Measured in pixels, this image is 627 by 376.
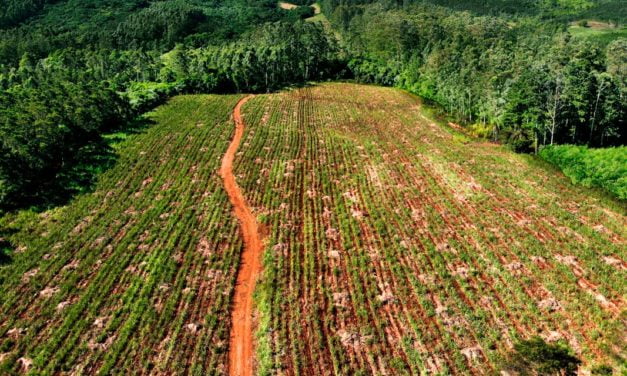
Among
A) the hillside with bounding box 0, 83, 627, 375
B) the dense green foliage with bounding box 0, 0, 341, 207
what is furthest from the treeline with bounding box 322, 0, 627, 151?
→ the dense green foliage with bounding box 0, 0, 341, 207

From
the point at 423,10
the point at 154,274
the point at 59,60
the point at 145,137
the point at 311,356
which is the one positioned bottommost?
the point at 311,356

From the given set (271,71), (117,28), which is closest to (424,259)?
(271,71)

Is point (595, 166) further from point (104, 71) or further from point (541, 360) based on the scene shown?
point (104, 71)

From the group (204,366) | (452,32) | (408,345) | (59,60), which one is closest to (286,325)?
(204,366)

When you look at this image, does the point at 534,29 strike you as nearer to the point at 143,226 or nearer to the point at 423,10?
the point at 423,10

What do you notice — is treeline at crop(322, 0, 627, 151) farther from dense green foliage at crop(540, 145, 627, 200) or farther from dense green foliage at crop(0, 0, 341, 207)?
dense green foliage at crop(0, 0, 341, 207)

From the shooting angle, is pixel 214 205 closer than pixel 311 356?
No
